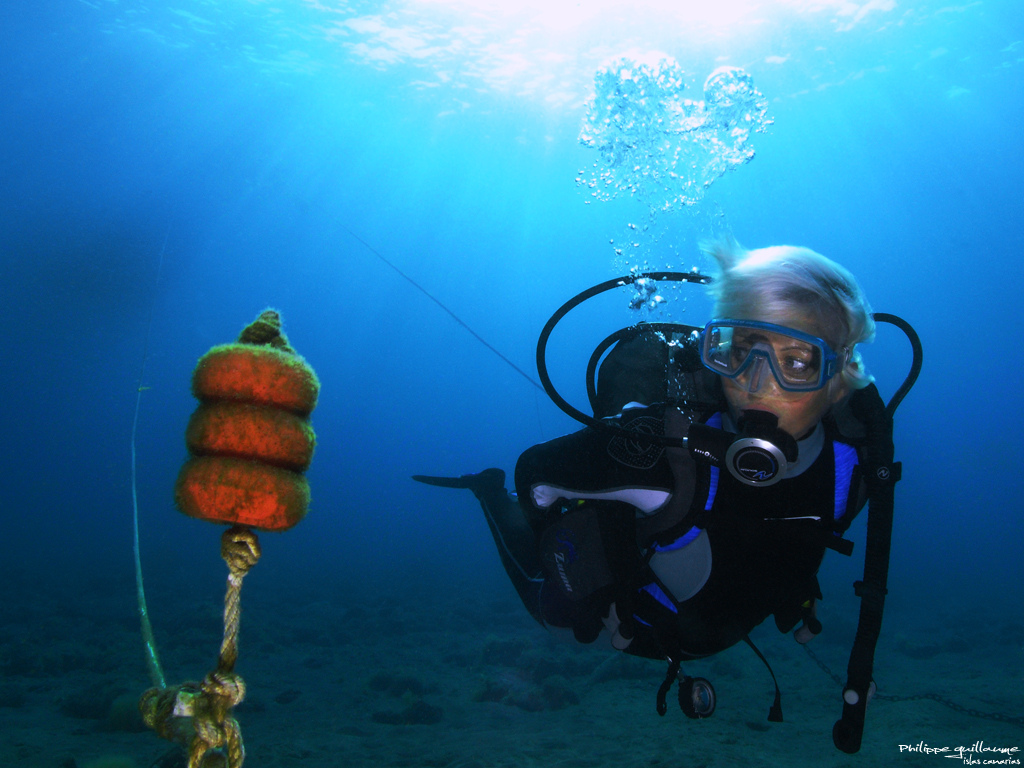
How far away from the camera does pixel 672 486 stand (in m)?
2.71

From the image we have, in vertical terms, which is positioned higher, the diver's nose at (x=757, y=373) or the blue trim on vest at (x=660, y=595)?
the diver's nose at (x=757, y=373)

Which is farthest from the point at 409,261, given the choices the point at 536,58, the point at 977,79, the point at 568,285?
the point at 977,79

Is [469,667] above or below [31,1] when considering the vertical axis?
below

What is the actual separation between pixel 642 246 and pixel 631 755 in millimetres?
59217

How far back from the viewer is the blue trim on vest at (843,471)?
9.39 ft

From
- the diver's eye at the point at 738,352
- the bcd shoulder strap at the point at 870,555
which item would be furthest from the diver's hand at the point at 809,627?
the diver's eye at the point at 738,352

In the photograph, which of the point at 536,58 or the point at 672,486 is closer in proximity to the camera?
the point at 672,486

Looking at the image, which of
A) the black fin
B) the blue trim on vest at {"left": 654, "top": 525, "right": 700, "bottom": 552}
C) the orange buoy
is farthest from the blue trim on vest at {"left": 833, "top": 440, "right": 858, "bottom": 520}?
the black fin

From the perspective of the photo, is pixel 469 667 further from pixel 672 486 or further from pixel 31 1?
pixel 31 1

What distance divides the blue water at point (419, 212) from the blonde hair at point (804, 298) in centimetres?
264

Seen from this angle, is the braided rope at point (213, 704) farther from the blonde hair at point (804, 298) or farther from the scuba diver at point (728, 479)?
the blonde hair at point (804, 298)

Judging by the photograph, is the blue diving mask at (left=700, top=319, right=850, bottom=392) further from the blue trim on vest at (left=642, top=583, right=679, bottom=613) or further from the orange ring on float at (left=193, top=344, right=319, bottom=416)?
the orange ring on float at (left=193, top=344, right=319, bottom=416)

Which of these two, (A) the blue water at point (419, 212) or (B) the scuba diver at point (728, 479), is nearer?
(B) the scuba diver at point (728, 479)

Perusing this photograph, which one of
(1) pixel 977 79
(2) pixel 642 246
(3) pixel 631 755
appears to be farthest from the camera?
(2) pixel 642 246
